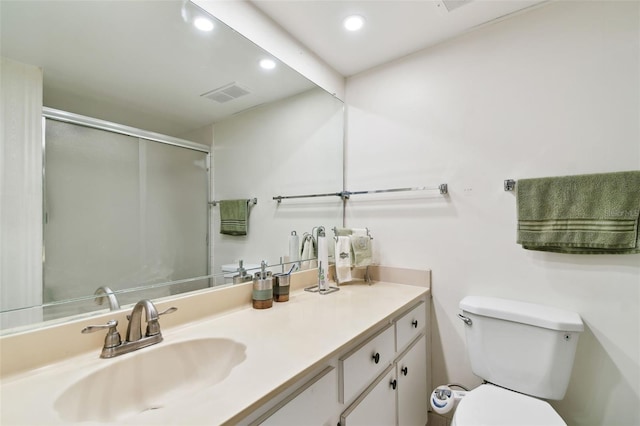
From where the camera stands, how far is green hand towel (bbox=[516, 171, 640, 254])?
1.13 meters

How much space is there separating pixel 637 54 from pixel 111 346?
7.41ft

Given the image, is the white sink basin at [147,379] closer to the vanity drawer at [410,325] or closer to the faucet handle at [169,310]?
the faucet handle at [169,310]

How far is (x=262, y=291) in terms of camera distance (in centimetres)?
130

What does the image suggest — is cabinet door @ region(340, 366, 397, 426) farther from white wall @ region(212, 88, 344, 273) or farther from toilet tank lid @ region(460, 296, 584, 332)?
white wall @ region(212, 88, 344, 273)

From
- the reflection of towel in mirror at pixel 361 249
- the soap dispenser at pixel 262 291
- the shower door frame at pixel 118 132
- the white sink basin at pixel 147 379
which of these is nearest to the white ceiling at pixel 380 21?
the shower door frame at pixel 118 132

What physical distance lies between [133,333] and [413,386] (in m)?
1.29

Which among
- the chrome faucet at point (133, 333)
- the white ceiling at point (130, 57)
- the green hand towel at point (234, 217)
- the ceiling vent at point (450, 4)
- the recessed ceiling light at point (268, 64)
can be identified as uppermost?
the ceiling vent at point (450, 4)

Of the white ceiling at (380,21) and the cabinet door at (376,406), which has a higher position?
the white ceiling at (380,21)

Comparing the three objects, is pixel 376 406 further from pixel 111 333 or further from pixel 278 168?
pixel 278 168

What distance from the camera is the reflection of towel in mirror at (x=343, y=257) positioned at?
5.58ft

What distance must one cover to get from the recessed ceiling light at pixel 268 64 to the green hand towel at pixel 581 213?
1.43 metres

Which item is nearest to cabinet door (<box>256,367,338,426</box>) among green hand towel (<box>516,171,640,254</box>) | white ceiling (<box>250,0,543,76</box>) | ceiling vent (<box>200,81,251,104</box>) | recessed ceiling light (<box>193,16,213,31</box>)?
green hand towel (<box>516,171,640,254</box>)

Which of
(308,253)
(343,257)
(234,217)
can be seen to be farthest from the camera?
(308,253)

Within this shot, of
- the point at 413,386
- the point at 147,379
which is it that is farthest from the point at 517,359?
the point at 147,379
